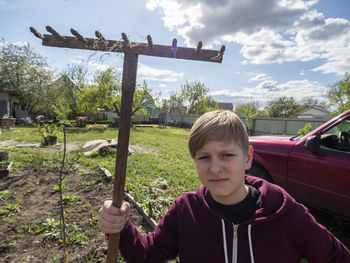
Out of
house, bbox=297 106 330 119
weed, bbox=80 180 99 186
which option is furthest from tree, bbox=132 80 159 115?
house, bbox=297 106 330 119

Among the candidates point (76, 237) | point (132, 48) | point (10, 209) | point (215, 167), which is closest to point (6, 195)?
point (10, 209)

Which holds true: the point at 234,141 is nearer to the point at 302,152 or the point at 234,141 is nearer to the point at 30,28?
the point at 30,28

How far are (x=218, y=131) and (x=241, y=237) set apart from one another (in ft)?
2.14

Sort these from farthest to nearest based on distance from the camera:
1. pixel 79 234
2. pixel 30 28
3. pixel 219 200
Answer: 1. pixel 79 234
2. pixel 219 200
3. pixel 30 28

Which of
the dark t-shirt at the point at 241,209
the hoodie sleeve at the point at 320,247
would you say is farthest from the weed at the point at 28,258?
the hoodie sleeve at the point at 320,247

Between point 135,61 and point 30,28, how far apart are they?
56 cm

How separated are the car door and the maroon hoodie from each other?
181 centimetres

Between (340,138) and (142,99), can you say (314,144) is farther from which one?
(142,99)

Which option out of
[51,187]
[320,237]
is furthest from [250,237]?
[51,187]

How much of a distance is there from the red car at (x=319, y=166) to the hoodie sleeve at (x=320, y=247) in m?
1.83

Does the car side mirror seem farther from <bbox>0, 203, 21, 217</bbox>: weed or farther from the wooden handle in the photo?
<bbox>0, 203, 21, 217</bbox>: weed

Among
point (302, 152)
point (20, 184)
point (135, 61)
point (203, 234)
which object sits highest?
point (135, 61)

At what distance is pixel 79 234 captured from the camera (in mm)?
2416

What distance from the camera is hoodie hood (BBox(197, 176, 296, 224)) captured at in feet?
3.66
